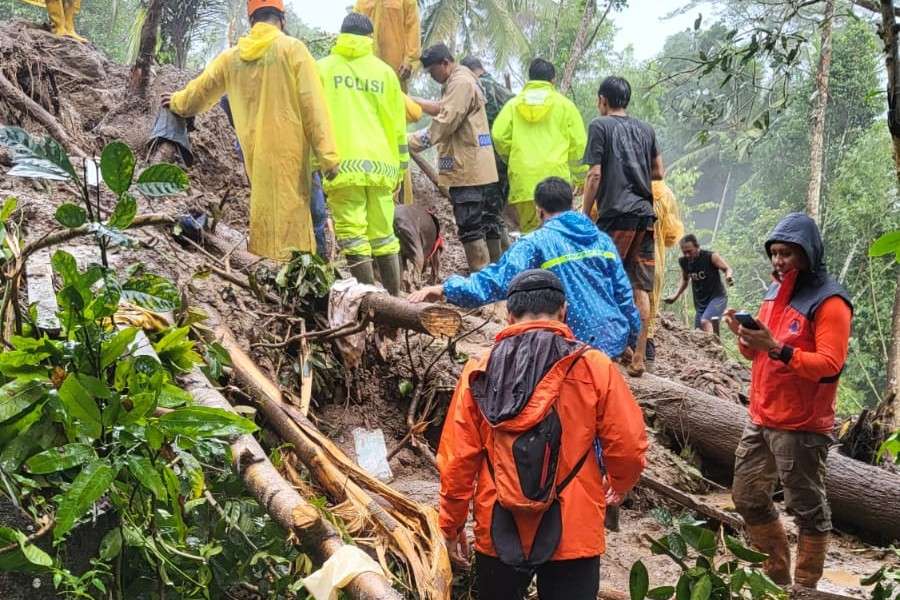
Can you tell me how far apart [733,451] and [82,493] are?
5.03 m

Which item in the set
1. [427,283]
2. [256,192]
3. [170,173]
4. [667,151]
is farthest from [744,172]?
[170,173]

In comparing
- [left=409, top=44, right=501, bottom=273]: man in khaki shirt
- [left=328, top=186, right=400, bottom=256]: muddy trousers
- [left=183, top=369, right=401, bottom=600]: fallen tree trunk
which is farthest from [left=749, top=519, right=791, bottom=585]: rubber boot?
[left=409, top=44, right=501, bottom=273]: man in khaki shirt

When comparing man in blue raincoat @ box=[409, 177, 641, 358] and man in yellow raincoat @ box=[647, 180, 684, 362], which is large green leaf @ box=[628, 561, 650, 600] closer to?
man in blue raincoat @ box=[409, 177, 641, 358]

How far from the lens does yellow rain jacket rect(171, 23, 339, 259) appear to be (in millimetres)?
5730

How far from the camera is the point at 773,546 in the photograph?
4.27 metres

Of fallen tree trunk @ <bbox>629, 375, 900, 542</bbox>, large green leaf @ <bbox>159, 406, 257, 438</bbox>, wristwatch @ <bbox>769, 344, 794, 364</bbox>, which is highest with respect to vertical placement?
wristwatch @ <bbox>769, 344, 794, 364</bbox>

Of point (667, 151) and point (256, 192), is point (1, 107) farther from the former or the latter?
point (667, 151)

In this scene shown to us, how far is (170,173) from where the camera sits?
8.11 feet

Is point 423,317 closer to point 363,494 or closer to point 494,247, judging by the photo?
Result: point 363,494

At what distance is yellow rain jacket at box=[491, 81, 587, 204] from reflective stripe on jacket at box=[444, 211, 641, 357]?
3.13 m

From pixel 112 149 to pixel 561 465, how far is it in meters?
1.68

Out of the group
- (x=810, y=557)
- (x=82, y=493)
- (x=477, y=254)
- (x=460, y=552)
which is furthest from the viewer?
(x=477, y=254)

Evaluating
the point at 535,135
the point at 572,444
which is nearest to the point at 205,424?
the point at 572,444

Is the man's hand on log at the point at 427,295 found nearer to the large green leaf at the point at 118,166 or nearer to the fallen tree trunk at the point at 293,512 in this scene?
the fallen tree trunk at the point at 293,512
